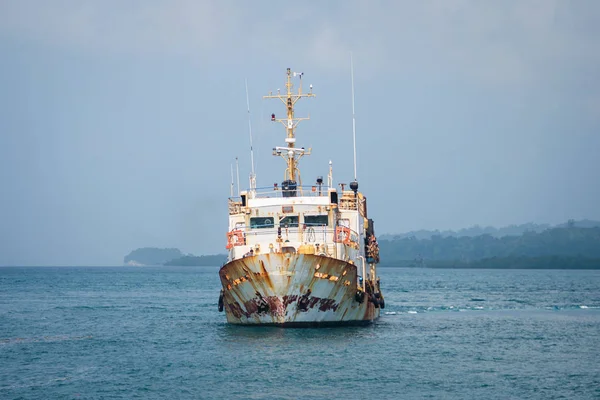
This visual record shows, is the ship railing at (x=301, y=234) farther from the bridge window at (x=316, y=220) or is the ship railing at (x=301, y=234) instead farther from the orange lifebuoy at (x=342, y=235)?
the bridge window at (x=316, y=220)

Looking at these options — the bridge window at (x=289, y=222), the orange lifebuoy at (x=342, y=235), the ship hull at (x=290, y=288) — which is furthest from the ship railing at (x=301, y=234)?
the ship hull at (x=290, y=288)

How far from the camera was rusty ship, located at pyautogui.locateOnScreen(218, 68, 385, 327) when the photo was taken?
42.5 metres

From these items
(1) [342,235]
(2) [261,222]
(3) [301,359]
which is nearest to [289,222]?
(2) [261,222]

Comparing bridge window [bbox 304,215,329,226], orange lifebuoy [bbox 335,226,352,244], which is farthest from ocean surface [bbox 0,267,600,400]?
bridge window [bbox 304,215,329,226]

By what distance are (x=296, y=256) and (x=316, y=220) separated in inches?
245

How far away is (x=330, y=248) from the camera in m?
45.8

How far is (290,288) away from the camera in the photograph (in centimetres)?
4244

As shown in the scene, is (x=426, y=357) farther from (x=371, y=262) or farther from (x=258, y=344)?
(x=371, y=262)

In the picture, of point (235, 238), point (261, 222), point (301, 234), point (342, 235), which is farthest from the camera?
point (261, 222)

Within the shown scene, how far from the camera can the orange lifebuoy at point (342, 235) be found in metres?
45.9

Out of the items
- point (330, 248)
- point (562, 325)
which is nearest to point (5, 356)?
point (330, 248)

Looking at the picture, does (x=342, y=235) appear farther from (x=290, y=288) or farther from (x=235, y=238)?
(x=235, y=238)

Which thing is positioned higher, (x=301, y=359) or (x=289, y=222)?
(x=289, y=222)

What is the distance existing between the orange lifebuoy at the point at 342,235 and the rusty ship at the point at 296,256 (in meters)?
0.06
